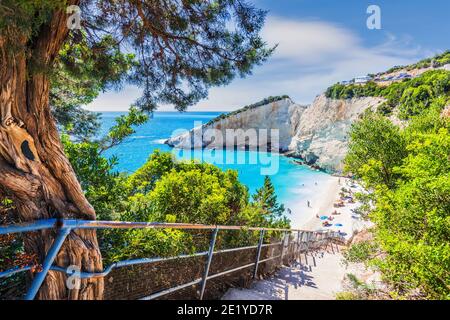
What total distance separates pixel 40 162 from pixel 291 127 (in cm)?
6539

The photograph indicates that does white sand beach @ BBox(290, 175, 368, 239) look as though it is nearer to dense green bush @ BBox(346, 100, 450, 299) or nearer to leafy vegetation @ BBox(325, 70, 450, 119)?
leafy vegetation @ BBox(325, 70, 450, 119)

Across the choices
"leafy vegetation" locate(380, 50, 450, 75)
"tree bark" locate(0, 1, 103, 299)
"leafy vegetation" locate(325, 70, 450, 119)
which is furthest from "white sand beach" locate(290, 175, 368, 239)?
"leafy vegetation" locate(380, 50, 450, 75)

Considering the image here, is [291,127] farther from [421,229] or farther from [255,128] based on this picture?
[421,229]

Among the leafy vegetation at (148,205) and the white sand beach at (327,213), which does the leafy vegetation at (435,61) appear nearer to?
the white sand beach at (327,213)

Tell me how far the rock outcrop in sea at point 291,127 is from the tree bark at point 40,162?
162 feet

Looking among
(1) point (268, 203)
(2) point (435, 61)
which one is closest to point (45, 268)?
(1) point (268, 203)

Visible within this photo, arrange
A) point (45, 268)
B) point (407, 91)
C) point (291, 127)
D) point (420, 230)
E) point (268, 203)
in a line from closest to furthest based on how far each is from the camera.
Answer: point (45, 268)
point (420, 230)
point (268, 203)
point (407, 91)
point (291, 127)

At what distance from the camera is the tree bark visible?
1.53m

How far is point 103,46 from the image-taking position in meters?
3.07

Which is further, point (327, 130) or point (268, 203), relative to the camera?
point (327, 130)

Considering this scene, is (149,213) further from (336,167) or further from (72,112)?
(336,167)

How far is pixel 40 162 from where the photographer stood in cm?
168

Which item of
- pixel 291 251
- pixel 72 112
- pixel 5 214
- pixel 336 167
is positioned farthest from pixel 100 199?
pixel 336 167

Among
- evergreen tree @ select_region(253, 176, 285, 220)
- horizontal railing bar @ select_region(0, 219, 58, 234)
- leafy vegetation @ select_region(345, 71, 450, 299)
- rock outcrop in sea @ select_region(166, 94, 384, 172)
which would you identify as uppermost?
rock outcrop in sea @ select_region(166, 94, 384, 172)
